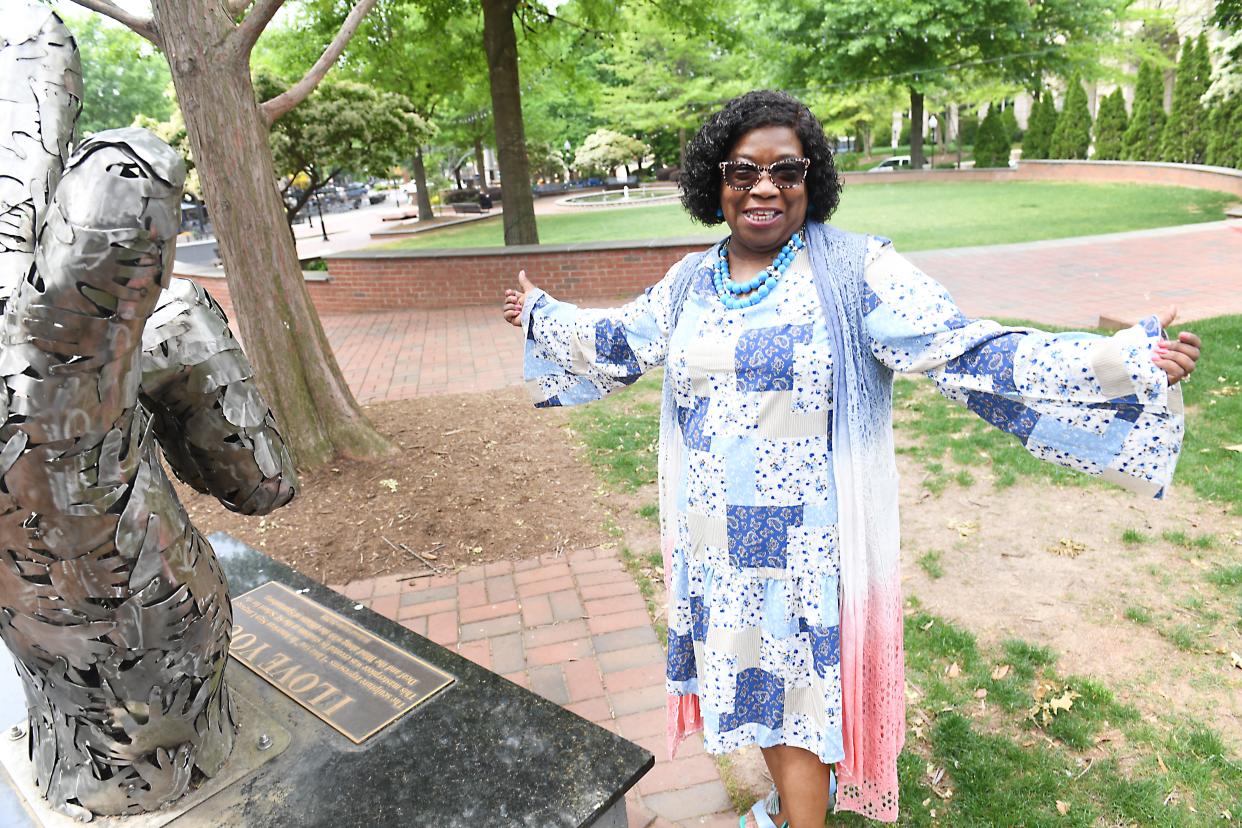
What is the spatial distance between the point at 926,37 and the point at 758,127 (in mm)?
26584

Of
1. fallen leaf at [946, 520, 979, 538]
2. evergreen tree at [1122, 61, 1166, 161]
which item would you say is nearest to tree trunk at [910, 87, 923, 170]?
evergreen tree at [1122, 61, 1166, 161]

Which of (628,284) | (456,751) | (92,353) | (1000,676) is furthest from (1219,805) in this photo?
(628,284)

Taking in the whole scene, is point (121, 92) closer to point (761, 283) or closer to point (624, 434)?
point (624, 434)

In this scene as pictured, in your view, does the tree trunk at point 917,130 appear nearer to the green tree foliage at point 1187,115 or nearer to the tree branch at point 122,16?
the green tree foliage at point 1187,115

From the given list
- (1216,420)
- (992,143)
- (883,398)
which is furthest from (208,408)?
(992,143)

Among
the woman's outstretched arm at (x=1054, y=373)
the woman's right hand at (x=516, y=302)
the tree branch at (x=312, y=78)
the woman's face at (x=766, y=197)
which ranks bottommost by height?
the woman's outstretched arm at (x=1054, y=373)

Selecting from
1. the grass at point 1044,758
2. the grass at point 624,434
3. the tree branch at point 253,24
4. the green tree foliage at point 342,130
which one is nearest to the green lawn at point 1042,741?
the grass at point 1044,758

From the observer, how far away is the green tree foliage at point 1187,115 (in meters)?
19.4

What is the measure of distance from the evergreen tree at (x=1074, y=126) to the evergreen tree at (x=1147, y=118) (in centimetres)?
252

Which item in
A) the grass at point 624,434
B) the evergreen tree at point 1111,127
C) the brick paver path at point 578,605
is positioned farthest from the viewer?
the evergreen tree at point 1111,127

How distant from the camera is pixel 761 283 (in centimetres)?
183

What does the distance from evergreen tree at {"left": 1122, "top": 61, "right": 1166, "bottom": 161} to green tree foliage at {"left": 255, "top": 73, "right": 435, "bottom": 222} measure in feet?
67.3

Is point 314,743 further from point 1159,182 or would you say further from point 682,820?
point 1159,182

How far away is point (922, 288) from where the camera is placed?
1.73 m
